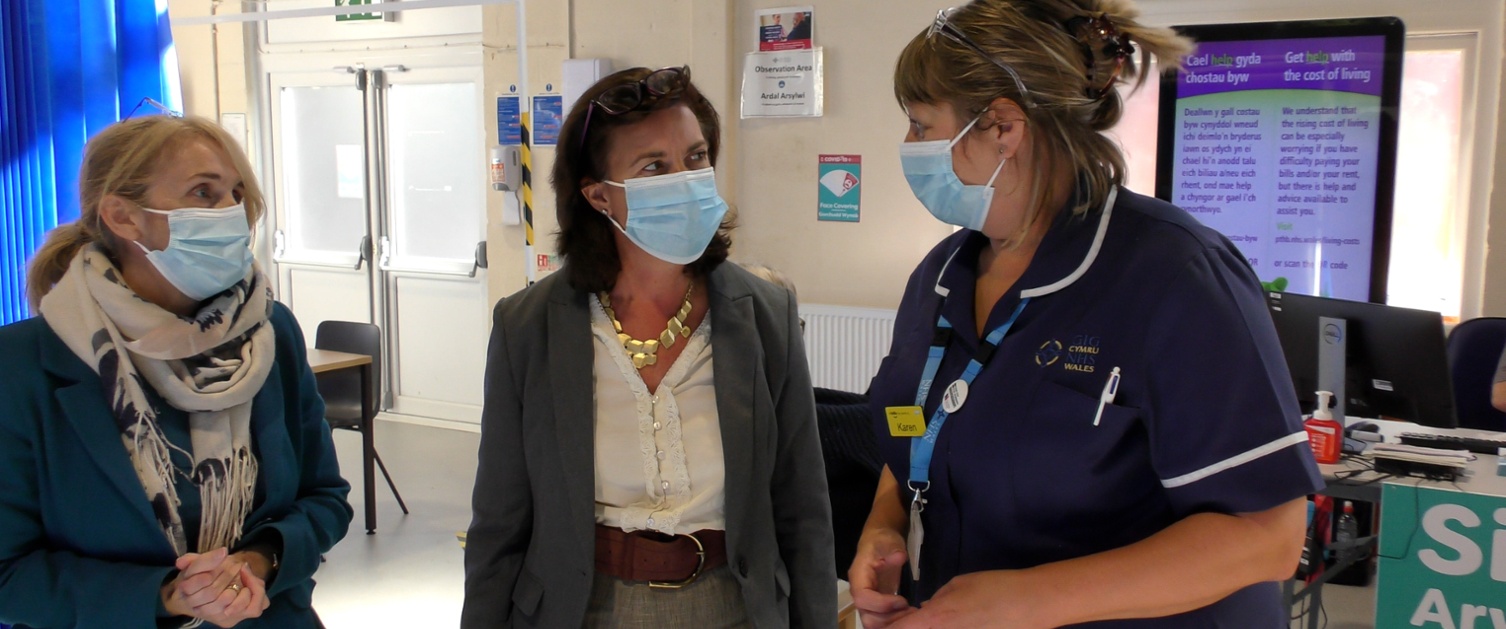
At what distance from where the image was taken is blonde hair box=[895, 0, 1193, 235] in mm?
1249


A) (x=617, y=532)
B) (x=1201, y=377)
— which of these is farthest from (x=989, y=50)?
(x=617, y=532)

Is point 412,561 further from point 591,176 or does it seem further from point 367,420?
point 591,176

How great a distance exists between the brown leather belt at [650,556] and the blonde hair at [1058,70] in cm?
76

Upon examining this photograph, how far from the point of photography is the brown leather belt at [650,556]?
1.68 metres

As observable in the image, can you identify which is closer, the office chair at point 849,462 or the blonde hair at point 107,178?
the blonde hair at point 107,178

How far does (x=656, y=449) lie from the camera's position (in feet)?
5.62

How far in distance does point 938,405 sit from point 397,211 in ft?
20.7

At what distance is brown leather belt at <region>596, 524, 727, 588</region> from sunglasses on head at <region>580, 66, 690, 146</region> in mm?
688

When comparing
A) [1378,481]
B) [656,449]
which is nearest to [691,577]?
[656,449]

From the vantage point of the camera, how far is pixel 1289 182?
182 inches

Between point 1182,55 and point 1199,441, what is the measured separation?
495mm

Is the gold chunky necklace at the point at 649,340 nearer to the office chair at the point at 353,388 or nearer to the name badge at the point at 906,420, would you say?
the name badge at the point at 906,420

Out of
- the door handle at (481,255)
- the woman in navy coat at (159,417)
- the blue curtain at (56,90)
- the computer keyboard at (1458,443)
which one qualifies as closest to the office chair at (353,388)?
the blue curtain at (56,90)

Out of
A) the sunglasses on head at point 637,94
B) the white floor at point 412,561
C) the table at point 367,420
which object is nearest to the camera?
the sunglasses on head at point 637,94
